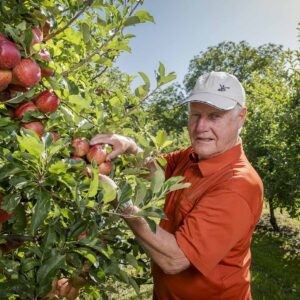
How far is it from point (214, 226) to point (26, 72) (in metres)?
1.09

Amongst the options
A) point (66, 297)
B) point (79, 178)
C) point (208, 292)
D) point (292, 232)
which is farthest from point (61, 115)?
point (292, 232)

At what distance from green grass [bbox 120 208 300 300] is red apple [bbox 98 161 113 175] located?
3148 millimetres

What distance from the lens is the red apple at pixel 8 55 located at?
3.57ft

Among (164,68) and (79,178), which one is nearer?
(79,178)

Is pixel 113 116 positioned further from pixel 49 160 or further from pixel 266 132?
pixel 266 132

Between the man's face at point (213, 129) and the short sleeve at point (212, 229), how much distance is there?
0.47 m

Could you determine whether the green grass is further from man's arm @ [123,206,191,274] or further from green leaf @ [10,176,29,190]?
green leaf @ [10,176,29,190]

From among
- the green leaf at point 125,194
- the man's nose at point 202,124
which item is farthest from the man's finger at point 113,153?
the man's nose at point 202,124

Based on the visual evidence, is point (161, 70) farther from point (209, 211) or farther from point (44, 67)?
point (209, 211)

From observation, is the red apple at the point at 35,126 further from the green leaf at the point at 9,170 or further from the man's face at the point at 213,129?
the man's face at the point at 213,129

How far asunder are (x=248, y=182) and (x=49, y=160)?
44.2 inches

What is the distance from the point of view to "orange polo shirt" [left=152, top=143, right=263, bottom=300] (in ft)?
5.65

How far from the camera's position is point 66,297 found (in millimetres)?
1732

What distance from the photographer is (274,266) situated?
7.57 m
